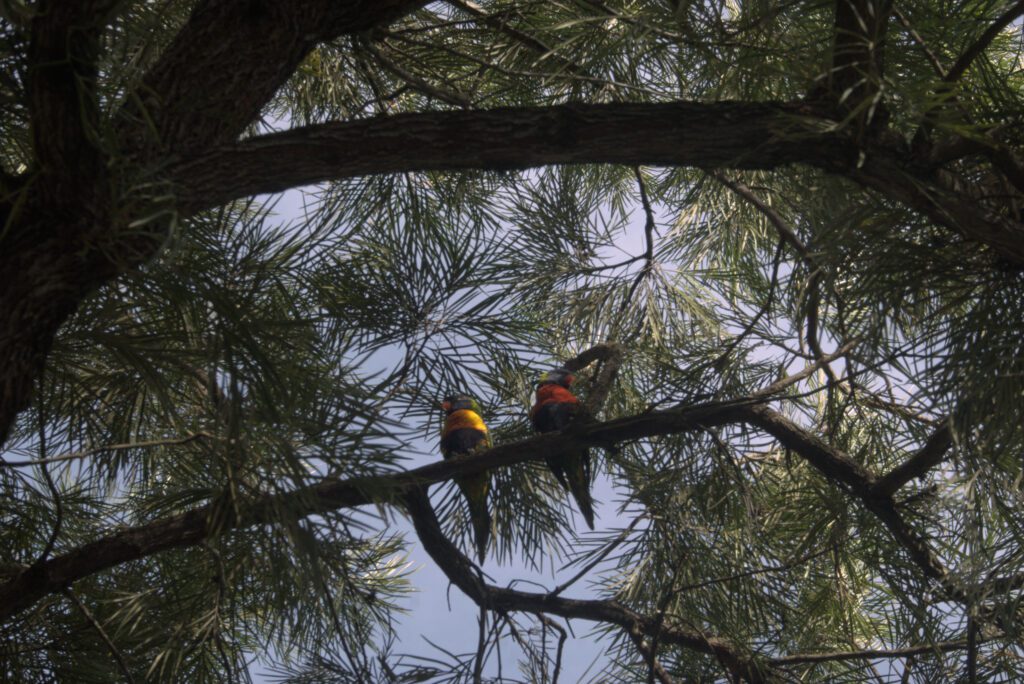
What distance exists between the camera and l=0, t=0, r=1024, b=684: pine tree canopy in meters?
0.76

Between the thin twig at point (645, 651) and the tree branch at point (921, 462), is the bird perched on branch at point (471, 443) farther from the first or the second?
the tree branch at point (921, 462)

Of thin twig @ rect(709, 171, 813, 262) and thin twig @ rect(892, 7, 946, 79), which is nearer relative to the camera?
thin twig @ rect(892, 7, 946, 79)

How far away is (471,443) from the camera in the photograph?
153 cm

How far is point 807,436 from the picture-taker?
1171mm

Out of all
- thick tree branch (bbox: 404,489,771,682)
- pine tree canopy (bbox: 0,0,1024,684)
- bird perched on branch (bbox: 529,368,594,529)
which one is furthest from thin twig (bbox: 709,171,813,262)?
thick tree branch (bbox: 404,489,771,682)

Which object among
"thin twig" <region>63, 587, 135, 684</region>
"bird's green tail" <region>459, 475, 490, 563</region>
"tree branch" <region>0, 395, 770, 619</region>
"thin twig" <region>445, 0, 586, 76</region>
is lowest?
"thin twig" <region>63, 587, 135, 684</region>

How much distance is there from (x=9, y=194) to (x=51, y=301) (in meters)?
0.09

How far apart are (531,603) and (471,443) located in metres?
0.37

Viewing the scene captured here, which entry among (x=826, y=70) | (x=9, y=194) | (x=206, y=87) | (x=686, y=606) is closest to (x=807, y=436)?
(x=686, y=606)

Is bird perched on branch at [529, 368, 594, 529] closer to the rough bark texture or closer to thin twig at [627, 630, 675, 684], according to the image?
thin twig at [627, 630, 675, 684]

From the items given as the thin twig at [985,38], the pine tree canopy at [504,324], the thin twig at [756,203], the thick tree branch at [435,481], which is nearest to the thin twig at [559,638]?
the pine tree canopy at [504,324]

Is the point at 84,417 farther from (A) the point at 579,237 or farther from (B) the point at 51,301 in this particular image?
(A) the point at 579,237

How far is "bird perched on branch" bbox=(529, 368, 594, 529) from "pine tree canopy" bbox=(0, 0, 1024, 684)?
3cm

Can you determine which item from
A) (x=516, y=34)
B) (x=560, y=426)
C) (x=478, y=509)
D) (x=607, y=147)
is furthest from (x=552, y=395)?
(x=607, y=147)
